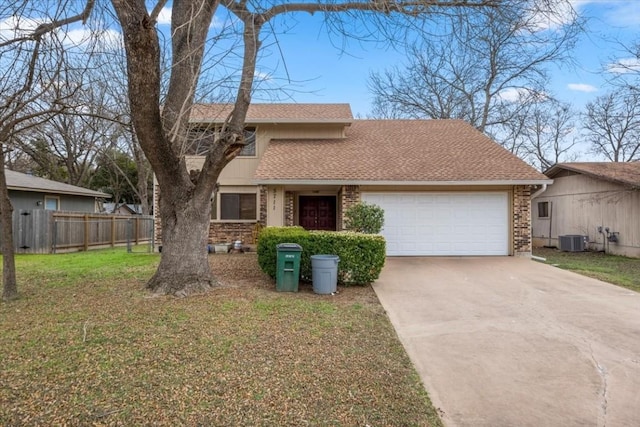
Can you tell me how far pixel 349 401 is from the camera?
134 inches

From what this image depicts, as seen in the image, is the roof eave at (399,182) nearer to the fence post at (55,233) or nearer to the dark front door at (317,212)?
the dark front door at (317,212)

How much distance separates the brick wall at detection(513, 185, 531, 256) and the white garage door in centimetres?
27

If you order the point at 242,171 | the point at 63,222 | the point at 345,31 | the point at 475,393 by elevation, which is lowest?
the point at 475,393

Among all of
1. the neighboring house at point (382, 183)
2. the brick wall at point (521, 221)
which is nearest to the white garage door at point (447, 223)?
the neighboring house at point (382, 183)

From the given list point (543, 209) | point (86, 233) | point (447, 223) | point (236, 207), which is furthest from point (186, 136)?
point (543, 209)

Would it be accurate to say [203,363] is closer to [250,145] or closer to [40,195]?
[250,145]

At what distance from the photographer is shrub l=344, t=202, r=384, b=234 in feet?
38.0

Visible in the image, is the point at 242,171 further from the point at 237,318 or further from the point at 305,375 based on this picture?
the point at 305,375

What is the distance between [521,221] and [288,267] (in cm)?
867

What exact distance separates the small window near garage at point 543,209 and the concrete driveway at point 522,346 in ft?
37.1

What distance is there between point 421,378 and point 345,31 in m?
5.24

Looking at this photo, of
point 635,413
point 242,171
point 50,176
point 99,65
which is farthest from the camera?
point 50,176

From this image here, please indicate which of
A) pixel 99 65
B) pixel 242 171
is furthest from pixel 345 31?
pixel 242 171

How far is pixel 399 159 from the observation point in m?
13.8
